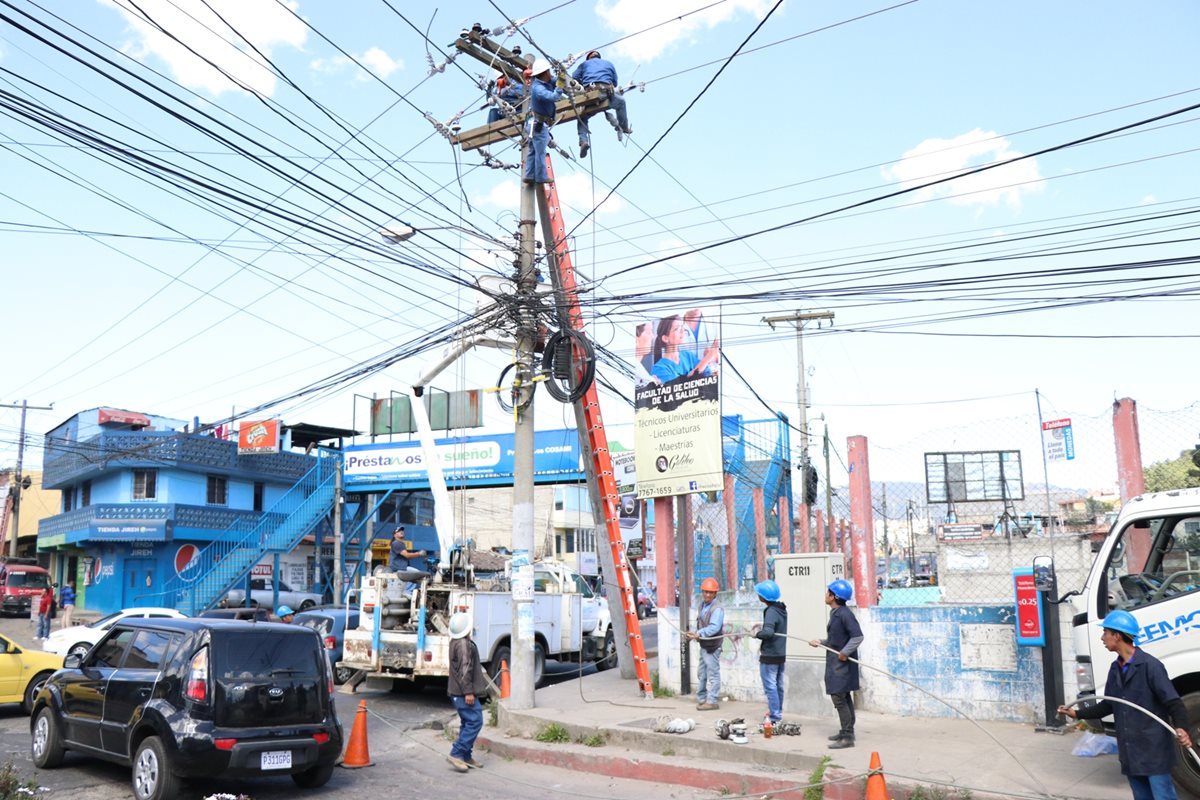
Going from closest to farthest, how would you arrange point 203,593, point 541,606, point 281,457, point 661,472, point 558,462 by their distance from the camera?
1. point 661,472
2. point 541,606
3. point 558,462
4. point 203,593
5. point 281,457

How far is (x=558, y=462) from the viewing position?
93.1ft

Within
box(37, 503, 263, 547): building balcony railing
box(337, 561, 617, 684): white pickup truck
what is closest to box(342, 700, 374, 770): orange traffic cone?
box(337, 561, 617, 684): white pickup truck

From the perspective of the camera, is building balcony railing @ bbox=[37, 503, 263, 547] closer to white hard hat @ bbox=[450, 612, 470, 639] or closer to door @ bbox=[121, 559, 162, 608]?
door @ bbox=[121, 559, 162, 608]

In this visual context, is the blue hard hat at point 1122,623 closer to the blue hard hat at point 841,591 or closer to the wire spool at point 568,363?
the blue hard hat at point 841,591

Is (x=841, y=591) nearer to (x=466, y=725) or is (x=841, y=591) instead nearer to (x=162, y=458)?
(x=466, y=725)

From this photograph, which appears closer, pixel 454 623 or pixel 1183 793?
pixel 1183 793

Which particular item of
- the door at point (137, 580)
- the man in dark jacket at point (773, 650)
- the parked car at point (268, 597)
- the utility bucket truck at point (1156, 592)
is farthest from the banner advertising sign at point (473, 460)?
the utility bucket truck at point (1156, 592)

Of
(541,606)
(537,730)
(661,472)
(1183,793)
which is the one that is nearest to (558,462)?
(541,606)

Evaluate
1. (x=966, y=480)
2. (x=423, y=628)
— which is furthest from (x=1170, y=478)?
(x=423, y=628)

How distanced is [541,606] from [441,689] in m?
2.48

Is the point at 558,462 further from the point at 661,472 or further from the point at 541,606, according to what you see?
the point at 661,472

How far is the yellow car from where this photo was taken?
1352 cm

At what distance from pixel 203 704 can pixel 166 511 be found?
93.9ft

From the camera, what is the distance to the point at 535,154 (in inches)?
555
